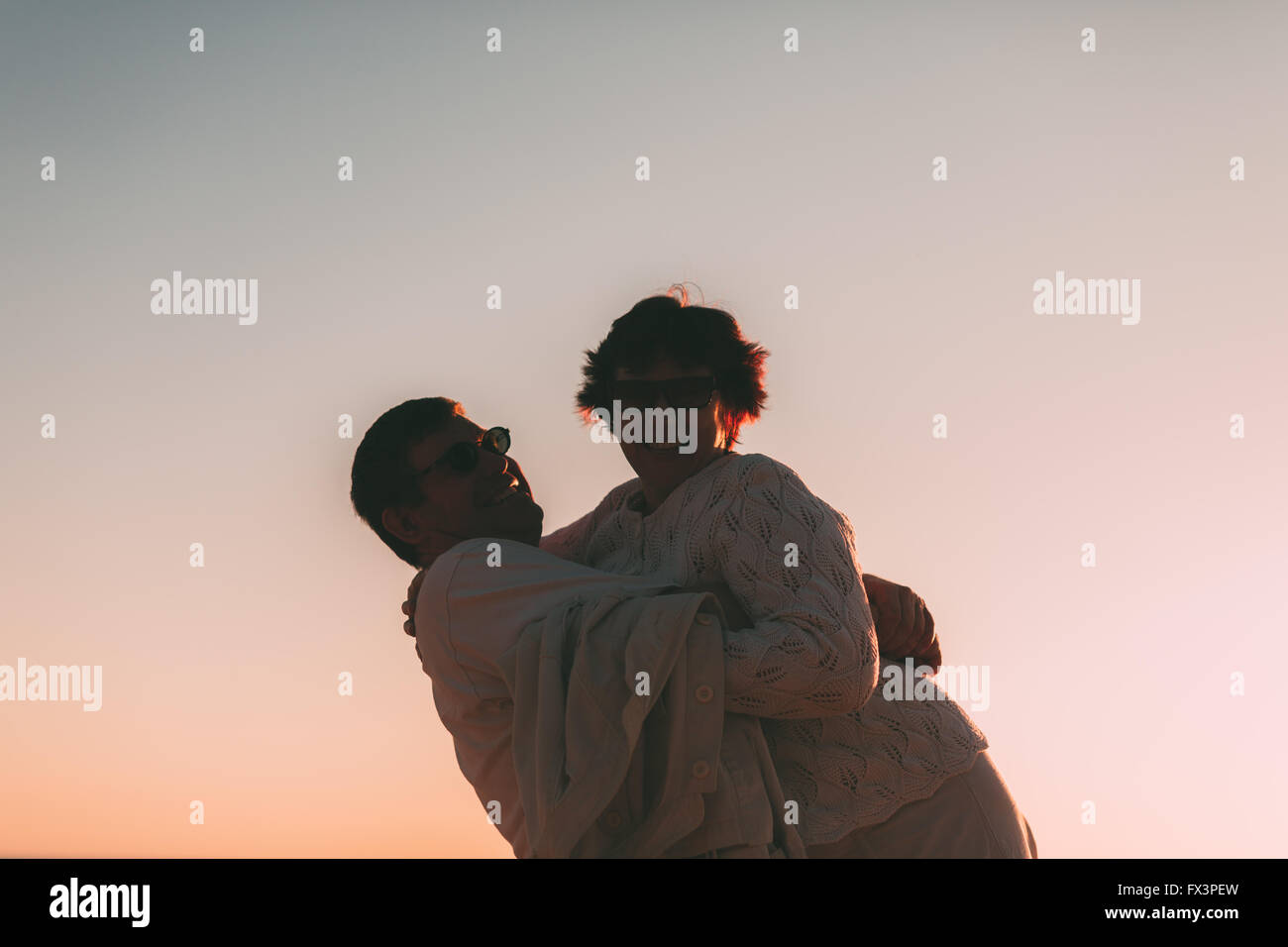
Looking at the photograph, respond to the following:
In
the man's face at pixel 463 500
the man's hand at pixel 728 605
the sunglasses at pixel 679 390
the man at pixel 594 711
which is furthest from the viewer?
the man's face at pixel 463 500

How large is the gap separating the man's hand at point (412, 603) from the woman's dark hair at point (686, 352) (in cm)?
93

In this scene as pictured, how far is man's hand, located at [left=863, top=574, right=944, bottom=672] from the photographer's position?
439 cm

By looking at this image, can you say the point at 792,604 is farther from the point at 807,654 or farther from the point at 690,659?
the point at 690,659

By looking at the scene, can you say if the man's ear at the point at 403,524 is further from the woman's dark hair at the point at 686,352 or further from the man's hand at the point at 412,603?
the woman's dark hair at the point at 686,352

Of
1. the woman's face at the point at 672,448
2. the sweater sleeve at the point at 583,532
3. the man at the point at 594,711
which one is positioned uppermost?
the woman's face at the point at 672,448

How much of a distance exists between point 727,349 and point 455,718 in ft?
5.02

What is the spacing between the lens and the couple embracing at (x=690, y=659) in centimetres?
379

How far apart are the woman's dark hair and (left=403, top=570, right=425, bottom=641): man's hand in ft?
3.04

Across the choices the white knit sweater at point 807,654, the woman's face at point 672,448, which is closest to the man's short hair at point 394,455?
the woman's face at point 672,448

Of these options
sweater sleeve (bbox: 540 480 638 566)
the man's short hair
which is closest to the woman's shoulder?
sweater sleeve (bbox: 540 480 638 566)

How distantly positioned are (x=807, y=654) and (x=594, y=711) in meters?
0.64

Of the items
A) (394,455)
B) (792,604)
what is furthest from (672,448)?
(394,455)
